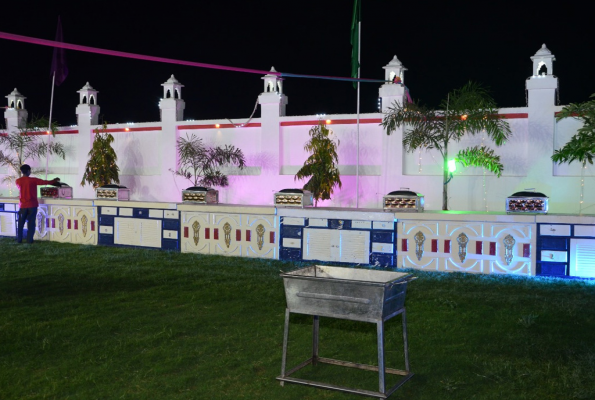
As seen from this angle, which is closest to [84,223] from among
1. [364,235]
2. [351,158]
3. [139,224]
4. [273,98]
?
[139,224]

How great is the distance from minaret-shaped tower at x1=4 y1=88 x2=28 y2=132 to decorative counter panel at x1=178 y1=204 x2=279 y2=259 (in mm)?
13047

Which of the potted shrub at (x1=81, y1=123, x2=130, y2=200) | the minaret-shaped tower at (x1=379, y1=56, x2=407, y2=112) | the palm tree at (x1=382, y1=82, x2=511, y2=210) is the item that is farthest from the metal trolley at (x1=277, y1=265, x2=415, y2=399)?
the potted shrub at (x1=81, y1=123, x2=130, y2=200)

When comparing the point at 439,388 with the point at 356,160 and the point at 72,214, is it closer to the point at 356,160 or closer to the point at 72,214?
the point at 72,214

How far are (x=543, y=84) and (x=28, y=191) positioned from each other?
467 inches

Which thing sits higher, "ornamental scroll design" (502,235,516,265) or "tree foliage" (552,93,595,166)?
"tree foliage" (552,93,595,166)

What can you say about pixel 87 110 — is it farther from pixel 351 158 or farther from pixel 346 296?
pixel 346 296

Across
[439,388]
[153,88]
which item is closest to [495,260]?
[439,388]

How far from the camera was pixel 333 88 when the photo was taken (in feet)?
81.0

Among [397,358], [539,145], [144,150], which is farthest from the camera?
[144,150]

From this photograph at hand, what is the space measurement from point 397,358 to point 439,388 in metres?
0.73

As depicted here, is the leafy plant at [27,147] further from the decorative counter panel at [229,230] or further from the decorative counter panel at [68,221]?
the decorative counter panel at [229,230]

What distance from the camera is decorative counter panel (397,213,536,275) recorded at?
8742 mm

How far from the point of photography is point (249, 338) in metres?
5.50

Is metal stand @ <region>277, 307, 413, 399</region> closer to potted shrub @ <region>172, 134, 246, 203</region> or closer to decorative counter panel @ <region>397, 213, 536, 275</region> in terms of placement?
decorative counter panel @ <region>397, 213, 536, 275</region>
